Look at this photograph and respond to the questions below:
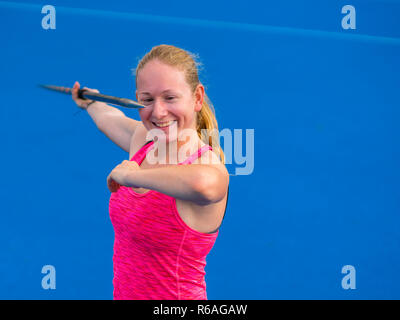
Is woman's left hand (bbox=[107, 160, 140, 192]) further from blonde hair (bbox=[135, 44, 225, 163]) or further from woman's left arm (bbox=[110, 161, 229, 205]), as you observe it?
blonde hair (bbox=[135, 44, 225, 163])

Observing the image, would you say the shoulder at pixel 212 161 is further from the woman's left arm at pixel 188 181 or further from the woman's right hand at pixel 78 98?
the woman's right hand at pixel 78 98

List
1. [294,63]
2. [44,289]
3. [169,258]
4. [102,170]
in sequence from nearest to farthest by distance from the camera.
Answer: [169,258]
[44,289]
[102,170]
[294,63]

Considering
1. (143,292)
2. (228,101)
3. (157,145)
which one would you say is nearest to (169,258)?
(143,292)

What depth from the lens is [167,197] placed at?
0.68m

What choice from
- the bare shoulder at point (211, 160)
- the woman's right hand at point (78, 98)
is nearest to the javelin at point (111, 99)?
the woman's right hand at point (78, 98)

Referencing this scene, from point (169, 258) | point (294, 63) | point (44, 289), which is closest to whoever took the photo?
point (169, 258)

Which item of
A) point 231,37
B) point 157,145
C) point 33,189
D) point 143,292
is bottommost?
point 143,292

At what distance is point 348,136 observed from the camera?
1.85m

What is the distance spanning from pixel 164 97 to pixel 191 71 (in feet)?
0.22

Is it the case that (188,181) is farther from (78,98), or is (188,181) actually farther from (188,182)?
(78,98)

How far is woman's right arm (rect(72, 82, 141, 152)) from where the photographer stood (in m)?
0.91

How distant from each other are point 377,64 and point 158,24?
0.89 meters

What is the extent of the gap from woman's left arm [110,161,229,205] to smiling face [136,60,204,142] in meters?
0.09

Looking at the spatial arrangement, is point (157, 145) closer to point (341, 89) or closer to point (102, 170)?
point (102, 170)
